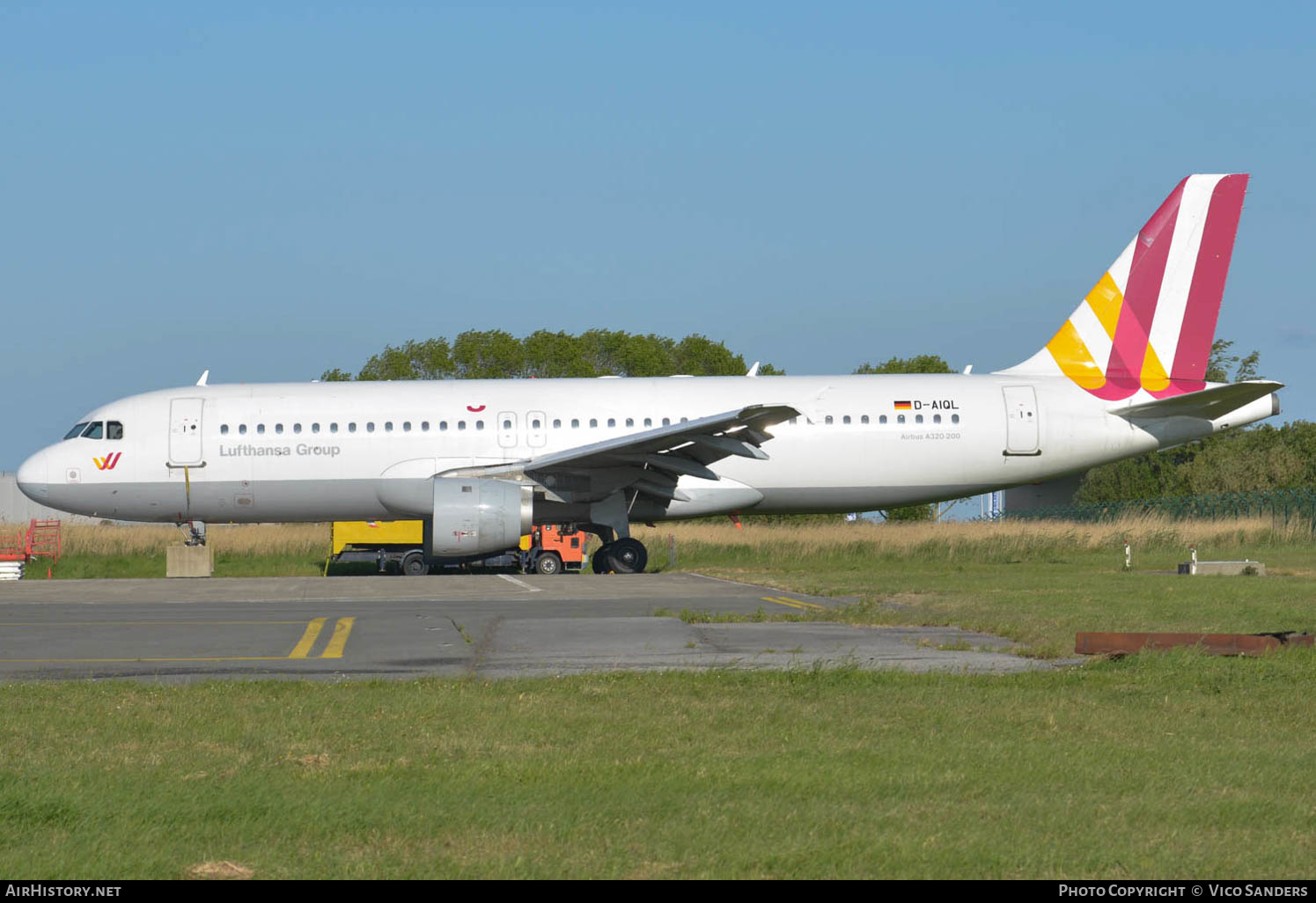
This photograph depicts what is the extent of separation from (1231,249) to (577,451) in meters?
13.1

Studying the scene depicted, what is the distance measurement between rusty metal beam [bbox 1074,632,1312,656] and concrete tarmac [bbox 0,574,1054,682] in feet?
1.48

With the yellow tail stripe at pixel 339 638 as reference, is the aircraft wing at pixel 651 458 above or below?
above

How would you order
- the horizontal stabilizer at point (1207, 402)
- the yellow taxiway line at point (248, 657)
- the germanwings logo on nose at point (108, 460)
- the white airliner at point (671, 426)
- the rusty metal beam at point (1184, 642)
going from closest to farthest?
1. the rusty metal beam at point (1184, 642)
2. the yellow taxiway line at point (248, 657)
3. the horizontal stabilizer at point (1207, 402)
4. the white airliner at point (671, 426)
5. the germanwings logo on nose at point (108, 460)

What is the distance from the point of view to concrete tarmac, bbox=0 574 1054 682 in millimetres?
10055

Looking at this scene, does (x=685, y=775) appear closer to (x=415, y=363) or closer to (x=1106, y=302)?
(x=1106, y=302)

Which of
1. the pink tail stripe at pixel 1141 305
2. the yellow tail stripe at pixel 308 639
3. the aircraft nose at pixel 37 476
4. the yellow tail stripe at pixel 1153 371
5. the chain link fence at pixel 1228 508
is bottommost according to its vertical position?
the yellow tail stripe at pixel 308 639

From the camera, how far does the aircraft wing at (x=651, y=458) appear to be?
71.3 feet

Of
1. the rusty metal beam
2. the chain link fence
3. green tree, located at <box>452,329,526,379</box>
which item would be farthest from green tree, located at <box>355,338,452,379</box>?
the rusty metal beam

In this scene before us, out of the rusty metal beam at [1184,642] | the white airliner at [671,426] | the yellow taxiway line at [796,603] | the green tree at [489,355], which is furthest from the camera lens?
the green tree at [489,355]

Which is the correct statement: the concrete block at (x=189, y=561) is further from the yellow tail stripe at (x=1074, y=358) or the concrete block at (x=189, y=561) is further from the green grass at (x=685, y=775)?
the green grass at (x=685, y=775)

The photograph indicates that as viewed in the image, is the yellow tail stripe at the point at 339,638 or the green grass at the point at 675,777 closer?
the green grass at the point at 675,777

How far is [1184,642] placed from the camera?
392 inches

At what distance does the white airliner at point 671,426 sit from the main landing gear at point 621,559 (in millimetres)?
34

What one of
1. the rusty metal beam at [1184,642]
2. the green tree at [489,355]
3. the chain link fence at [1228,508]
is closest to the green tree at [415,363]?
the green tree at [489,355]
